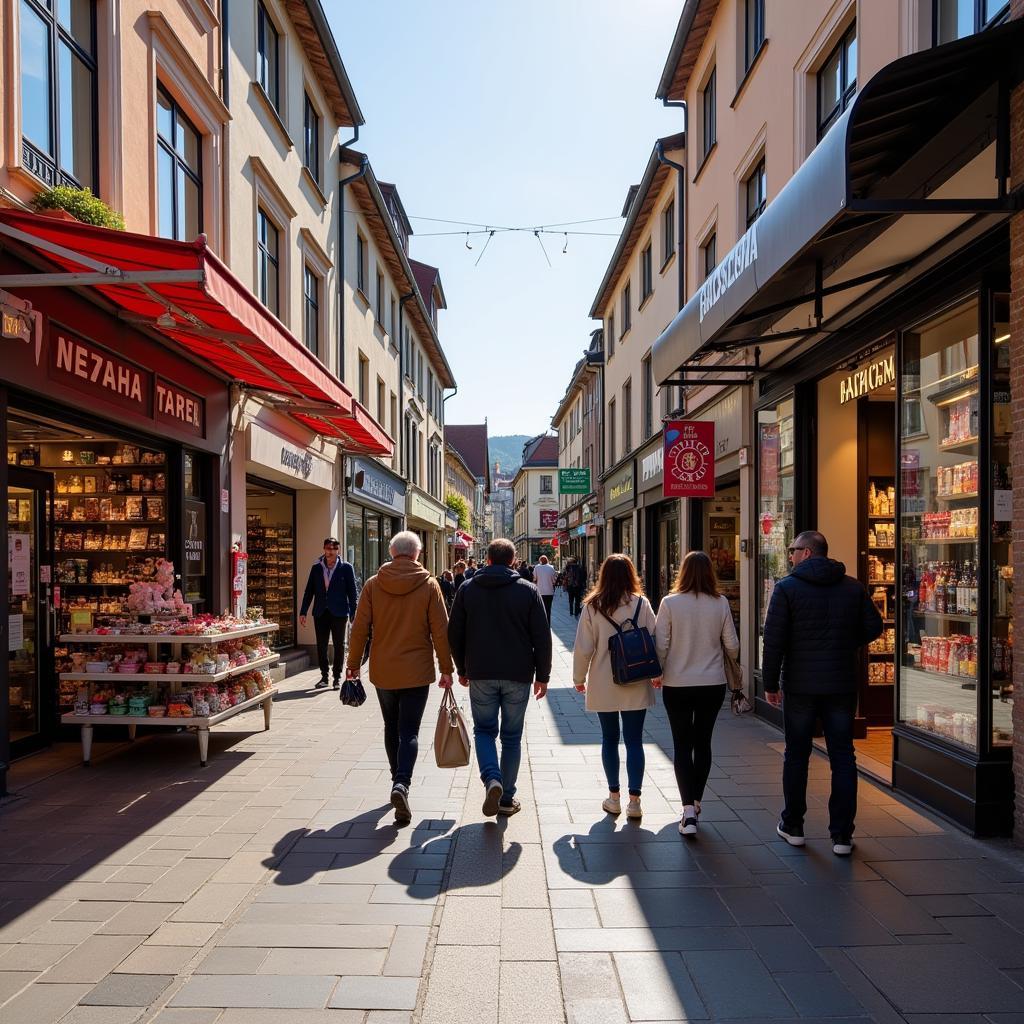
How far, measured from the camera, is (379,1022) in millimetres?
3250

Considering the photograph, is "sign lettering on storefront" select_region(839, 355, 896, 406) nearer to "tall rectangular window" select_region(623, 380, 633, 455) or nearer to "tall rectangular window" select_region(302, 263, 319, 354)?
"tall rectangular window" select_region(302, 263, 319, 354)

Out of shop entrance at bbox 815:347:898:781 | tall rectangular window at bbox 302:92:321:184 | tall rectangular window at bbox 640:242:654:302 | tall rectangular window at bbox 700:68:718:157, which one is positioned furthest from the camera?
tall rectangular window at bbox 640:242:654:302

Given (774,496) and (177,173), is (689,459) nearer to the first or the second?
(774,496)

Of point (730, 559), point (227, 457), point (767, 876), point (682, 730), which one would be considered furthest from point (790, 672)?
point (730, 559)

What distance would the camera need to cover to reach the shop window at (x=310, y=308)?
14211 millimetres

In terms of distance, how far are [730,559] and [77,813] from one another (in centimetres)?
1102

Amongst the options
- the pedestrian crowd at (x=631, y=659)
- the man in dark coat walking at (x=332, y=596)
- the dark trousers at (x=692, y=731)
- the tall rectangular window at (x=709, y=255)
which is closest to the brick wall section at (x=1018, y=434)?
the pedestrian crowd at (x=631, y=659)

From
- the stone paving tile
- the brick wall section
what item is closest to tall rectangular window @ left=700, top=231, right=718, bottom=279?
the brick wall section

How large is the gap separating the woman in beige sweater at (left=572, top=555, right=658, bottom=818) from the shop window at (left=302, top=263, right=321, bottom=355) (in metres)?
9.57

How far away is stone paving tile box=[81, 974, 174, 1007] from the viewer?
3396 mm

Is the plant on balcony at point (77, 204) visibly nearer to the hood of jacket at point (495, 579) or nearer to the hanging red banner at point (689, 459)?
the hood of jacket at point (495, 579)

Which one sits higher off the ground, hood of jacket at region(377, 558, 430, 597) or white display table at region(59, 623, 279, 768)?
hood of jacket at region(377, 558, 430, 597)

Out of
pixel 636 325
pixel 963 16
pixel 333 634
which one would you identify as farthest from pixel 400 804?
pixel 636 325

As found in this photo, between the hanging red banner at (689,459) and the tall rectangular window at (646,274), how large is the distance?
766 centimetres
